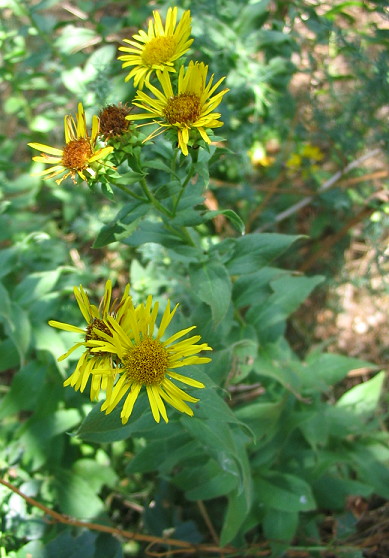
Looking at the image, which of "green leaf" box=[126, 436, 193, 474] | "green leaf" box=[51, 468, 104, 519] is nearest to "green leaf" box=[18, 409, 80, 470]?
"green leaf" box=[51, 468, 104, 519]

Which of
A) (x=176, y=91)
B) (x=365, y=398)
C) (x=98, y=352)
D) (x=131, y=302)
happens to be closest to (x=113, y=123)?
(x=176, y=91)

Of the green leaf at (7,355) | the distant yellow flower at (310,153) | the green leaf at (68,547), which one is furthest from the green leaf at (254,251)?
the distant yellow flower at (310,153)

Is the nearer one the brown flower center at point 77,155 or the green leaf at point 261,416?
the brown flower center at point 77,155

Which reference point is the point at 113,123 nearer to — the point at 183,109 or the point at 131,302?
the point at 183,109

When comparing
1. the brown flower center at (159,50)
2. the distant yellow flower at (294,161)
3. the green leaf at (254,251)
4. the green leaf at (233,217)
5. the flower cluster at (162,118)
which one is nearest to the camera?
the flower cluster at (162,118)

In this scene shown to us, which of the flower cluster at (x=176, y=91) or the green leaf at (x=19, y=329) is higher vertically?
the flower cluster at (x=176, y=91)

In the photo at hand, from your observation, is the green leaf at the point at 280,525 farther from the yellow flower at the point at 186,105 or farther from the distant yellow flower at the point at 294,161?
the distant yellow flower at the point at 294,161

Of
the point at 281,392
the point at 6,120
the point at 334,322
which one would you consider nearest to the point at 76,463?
the point at 281,392
